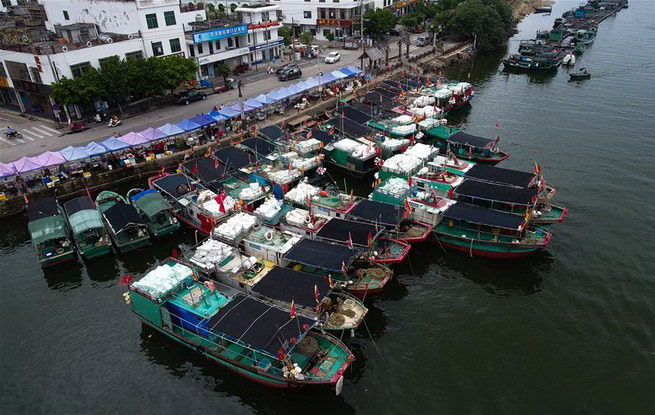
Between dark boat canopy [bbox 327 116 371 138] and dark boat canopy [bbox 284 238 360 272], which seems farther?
dark boat canopy [bbox 327 116 371 138]

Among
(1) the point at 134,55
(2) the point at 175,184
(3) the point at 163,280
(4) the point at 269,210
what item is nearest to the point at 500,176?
(4) the point at 269,210

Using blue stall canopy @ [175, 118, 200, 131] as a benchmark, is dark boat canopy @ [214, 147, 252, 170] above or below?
below

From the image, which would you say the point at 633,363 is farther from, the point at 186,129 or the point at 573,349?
the point at 186,129

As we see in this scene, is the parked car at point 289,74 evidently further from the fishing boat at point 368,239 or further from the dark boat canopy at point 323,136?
the fishing boat at point 368,239

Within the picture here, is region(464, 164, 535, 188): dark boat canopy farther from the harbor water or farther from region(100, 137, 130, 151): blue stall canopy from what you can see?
region(100, 137, 130, 151): blue stall canopy

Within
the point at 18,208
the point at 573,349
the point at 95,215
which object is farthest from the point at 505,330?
the point at 18,208

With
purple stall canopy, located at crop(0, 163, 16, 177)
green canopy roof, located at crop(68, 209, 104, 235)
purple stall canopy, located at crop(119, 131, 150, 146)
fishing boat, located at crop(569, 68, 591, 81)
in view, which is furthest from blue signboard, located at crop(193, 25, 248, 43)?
fishing boat, located at crop(569, 68, 591, 81)
